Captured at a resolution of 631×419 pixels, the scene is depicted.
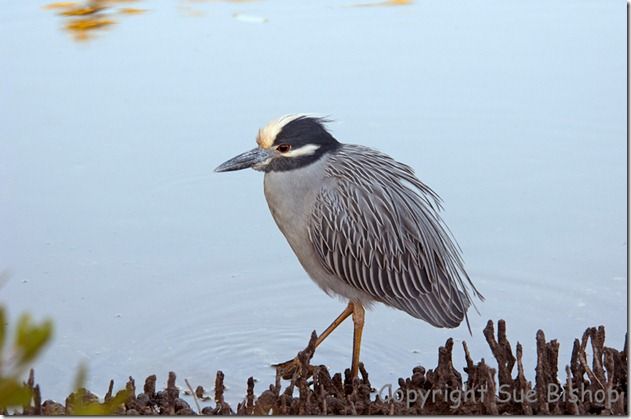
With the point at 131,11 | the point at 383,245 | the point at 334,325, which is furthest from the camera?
the point at 131,11

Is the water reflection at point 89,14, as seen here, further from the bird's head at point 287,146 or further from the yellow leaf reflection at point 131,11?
the bird's head at point 287,146

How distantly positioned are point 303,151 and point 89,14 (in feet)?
16.4

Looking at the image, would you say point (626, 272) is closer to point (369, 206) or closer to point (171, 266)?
point (369, 206)

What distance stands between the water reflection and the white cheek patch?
4.53 meters

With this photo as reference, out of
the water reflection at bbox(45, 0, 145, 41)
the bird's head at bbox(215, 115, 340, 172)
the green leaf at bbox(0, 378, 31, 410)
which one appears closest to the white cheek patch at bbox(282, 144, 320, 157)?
the bird's head at bbox(215, 115, 340, 172)

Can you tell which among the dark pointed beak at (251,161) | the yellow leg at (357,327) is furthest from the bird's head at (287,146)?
the yellow leg at (357,327)

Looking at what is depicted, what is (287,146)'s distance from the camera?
413 centimetres

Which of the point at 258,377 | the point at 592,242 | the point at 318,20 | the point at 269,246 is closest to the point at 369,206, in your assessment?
the point at 258,377

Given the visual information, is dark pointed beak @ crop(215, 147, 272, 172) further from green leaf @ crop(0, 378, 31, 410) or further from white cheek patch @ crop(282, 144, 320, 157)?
green leaf @ crop(0, 378, 31, 410)

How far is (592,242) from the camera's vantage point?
5.45 meters

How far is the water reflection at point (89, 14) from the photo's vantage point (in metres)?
8.34

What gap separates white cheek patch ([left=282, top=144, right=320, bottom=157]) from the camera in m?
4.12

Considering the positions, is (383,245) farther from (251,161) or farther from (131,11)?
(131,11)

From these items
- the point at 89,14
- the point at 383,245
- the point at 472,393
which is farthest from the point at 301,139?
the point at 89,14
